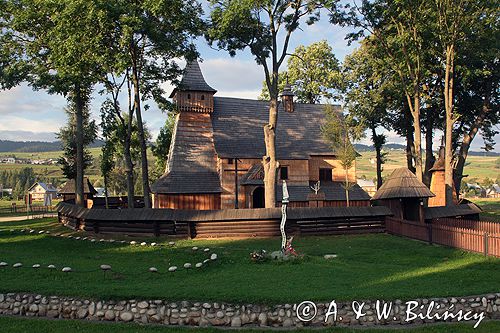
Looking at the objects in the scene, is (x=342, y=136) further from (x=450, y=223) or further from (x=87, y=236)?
(x=87, y=236)

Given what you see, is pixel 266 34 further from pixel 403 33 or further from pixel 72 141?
pixel 72 141

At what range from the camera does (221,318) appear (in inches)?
450

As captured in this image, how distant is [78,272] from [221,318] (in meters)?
6.90

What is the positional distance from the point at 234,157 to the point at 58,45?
16.3 metres

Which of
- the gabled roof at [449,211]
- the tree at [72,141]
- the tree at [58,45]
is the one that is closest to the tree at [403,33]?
the gabled roof at [449,211]

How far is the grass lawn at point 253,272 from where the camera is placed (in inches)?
484

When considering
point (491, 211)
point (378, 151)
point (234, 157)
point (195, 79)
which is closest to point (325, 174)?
point (234, 157)

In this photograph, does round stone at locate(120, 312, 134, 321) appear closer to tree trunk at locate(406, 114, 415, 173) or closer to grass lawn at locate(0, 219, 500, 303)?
grass lawn at locate(0, 219, 500, 303)

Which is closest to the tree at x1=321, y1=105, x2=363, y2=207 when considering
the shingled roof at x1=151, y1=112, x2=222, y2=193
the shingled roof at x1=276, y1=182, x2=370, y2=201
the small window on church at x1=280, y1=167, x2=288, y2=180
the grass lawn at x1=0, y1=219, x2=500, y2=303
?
the shingled roof at x1=276, y1=182, x2=370, y2=201

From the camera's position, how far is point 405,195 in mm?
25719

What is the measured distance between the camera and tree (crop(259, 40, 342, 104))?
Answer: 5094 centimetres

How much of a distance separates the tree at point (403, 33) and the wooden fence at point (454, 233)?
6540 millimetres
